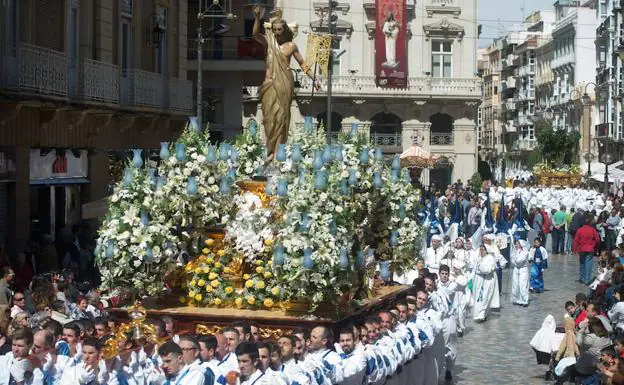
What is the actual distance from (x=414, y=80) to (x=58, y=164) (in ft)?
127

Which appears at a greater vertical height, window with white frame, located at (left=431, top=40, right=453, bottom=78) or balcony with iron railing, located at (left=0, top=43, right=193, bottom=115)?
window with white frame, located at (left=431, top=40, right=453, bottom=78)

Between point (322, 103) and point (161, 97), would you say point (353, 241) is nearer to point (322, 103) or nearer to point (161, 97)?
point (161, 97)

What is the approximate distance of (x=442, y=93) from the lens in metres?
64.1

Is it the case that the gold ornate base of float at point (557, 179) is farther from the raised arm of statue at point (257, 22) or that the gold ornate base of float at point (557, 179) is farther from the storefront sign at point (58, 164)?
the raised arm of statue at point (257, 22)

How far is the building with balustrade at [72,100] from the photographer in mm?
24125

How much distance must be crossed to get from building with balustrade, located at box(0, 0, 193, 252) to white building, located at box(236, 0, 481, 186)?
2999 cm

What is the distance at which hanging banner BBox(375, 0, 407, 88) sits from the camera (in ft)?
202

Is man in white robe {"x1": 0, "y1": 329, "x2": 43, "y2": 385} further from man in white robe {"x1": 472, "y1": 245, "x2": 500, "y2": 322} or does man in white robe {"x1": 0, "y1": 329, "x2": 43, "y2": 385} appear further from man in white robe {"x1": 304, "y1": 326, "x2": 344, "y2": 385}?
man in white robe {"x1": 472, "y1": 245, "x2": 500, "y2": 322}

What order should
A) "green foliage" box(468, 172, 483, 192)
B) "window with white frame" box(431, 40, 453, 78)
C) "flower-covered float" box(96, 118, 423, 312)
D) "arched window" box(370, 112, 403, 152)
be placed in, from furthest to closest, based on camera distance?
"window with white frame" box(431, 40, 453, 78)
"arched window" box(370, 112, 403, 152)
"green foliage" box(468, 172, 483, 192)
"flower-covered float" box(96, 118, 423, 312)

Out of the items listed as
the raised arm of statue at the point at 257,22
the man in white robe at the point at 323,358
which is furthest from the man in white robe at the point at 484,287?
the man in white robe at the point at 323,358

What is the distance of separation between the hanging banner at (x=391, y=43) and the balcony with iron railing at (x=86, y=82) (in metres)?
28.9

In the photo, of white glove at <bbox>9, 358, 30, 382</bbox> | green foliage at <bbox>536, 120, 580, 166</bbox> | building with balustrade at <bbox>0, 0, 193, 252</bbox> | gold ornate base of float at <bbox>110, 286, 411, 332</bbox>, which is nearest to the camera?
white glove at <bbox>9, 358, 30, 382</bbox>

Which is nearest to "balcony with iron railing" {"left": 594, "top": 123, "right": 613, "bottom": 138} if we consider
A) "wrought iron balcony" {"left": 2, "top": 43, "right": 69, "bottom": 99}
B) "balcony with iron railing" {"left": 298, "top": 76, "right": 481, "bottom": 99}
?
"balcony with iron railing" {"left": 298, "top": 76, "right": 481, "bottom": 99}

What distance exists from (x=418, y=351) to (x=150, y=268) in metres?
3.40
